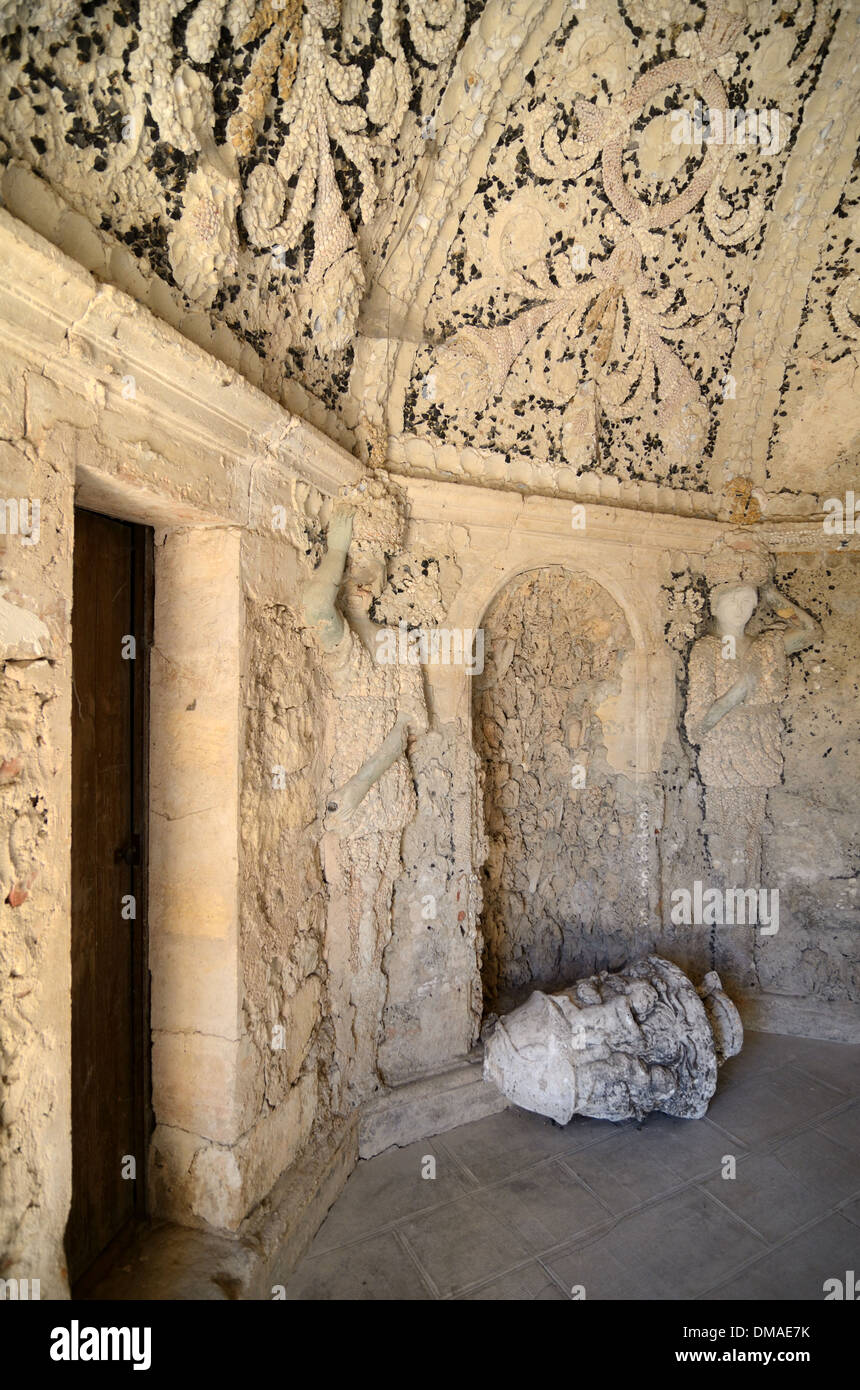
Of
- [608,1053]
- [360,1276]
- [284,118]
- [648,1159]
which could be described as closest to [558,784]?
[608,1053]

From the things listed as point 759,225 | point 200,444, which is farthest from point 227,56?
point 759,225

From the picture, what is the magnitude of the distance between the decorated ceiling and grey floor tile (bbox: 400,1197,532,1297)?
3.28m

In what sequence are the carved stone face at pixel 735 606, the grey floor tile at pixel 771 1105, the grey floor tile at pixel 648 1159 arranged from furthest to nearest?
Result: the carved stone face at pixel 735 606 < the grey floor tile at pixel 771 1105 < the grey floor tile at pixel 648 1159

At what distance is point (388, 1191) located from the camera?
2941mm

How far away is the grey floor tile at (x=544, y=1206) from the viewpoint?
2.73m

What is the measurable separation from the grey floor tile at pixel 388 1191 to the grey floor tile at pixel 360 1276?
7cm

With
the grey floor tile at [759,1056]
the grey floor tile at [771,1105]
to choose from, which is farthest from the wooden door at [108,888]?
the grey floor tile at [759,1056]

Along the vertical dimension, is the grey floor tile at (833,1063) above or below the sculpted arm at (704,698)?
below

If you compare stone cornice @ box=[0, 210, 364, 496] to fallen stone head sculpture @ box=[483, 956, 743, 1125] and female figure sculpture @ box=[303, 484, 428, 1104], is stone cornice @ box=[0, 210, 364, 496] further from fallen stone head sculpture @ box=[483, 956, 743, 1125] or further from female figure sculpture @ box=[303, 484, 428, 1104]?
fallen stone head sculpture @ box=[483, 956, 743, 1125]

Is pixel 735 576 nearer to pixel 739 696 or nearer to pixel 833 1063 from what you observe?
pixel 739 696

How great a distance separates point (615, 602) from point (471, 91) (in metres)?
2.57

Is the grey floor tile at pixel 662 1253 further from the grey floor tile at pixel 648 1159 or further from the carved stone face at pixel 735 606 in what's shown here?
the carved stone face at pixel 735 606

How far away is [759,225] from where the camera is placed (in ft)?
11.3

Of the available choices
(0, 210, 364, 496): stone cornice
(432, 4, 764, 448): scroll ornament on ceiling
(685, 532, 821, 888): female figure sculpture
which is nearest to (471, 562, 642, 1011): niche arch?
(685, 532, 821, 888): female figure sculpture
